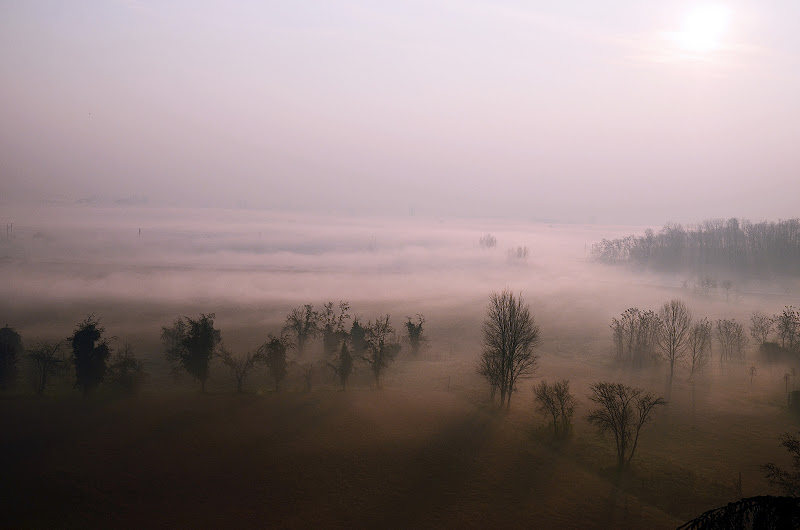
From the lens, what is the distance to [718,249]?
17175cm

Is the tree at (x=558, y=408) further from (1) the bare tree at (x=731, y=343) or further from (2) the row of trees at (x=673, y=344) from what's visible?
(1) the bare tree at (x=731, y=343)

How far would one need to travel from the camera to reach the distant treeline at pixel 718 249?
154 metres

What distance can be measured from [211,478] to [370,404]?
18725mm

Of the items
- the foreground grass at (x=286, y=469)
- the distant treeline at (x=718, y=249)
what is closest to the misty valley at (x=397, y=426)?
the foreground grass at (x=286, y=469)

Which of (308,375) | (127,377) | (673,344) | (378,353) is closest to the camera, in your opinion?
(127,377)

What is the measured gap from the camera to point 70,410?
43.4m

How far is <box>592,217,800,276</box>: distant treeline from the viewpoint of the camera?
153750mm

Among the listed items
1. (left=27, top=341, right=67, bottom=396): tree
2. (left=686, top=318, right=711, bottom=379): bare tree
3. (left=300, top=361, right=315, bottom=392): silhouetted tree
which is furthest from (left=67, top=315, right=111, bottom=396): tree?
(left=686, top=318, right=711, bottom=379): bare tree

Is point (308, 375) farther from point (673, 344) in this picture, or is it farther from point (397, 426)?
point (673, 344)

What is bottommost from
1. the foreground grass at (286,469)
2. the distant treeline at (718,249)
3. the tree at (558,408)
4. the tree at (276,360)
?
the foreground grass at (286,469)

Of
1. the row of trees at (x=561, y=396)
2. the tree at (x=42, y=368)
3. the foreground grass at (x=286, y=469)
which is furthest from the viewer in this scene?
the tree at (x=42, y=368)

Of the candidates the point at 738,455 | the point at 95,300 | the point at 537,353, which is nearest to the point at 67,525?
the point at 738,455

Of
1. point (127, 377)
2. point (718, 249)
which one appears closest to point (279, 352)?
point (127, 377)

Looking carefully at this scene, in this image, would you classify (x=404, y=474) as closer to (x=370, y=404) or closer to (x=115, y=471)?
(x=370, y=404)
